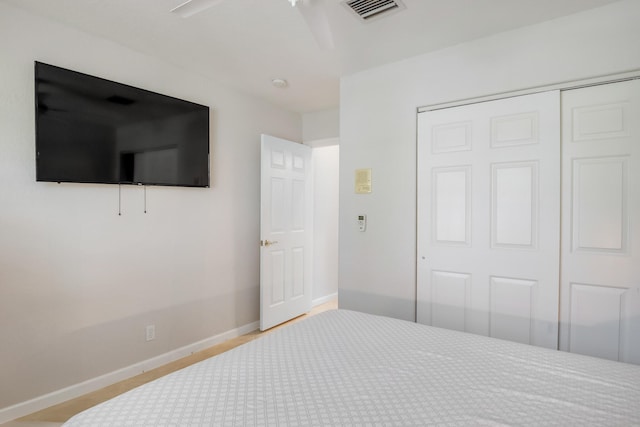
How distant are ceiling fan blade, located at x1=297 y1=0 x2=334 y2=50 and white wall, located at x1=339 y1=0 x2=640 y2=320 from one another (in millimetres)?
1155

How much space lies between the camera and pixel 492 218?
2.34 m

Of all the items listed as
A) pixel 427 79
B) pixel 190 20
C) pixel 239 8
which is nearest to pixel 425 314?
pixel 427 79

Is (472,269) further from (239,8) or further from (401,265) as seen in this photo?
(239,8)

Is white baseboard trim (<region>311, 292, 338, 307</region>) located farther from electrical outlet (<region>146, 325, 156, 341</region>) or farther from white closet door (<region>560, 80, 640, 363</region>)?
white closet door (<region>560, 80, 640, 363</region>)

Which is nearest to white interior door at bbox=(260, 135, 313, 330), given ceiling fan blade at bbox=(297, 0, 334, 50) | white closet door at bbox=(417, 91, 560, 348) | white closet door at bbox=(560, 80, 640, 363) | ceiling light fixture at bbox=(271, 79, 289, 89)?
ceiling light fixture at bbox=(271, 79, 289, 89)

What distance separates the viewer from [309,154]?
13.3ft

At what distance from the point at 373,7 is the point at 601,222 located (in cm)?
187

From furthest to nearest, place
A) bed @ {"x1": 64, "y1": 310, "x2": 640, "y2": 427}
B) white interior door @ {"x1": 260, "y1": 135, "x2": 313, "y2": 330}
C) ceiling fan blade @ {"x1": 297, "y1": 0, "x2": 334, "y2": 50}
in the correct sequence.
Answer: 1. white interior door @ {"x1": 260, "y1": 135, "x2": 313, "y2": 330}
2. ceiling fan blade @ {"x1": 297, "y1": 0, "x2": 334, "y2": 50}
3. bed @ {"x1": 64, "y1": 310, "x2": 640, "y2": 427}

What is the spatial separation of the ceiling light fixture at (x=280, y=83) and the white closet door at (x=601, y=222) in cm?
217

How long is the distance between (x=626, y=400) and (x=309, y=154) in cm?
344

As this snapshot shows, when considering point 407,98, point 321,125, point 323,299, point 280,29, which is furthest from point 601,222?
point 323,299

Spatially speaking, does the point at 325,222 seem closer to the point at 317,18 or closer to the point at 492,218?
the point at 492,218

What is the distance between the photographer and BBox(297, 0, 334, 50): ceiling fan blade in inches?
56.4

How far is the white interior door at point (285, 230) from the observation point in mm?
3455
